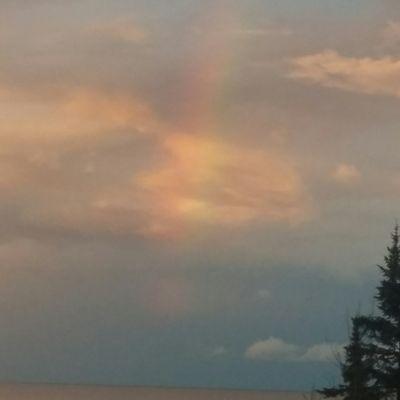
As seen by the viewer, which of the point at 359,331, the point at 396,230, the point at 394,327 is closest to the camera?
the point at 394,327

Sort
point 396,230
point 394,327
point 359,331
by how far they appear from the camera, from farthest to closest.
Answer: point 396,230
point 359,331
point 394,327

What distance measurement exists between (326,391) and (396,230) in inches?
279

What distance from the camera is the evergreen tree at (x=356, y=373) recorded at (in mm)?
43062

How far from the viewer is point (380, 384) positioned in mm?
42375

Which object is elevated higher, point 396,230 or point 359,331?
point 396,230

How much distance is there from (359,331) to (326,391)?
10.1 ft

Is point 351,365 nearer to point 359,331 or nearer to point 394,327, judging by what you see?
point 359,331

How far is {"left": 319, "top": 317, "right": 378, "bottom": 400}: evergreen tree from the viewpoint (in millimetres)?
43062

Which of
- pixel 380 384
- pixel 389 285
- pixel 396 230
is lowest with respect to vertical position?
pixel 380 384

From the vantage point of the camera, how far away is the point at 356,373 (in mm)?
44000

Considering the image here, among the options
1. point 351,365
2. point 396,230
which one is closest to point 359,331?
point 351,365

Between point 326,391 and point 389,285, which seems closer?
point 389,285

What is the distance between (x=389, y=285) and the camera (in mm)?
42594

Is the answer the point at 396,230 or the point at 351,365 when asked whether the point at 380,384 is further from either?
the point at 396,230
